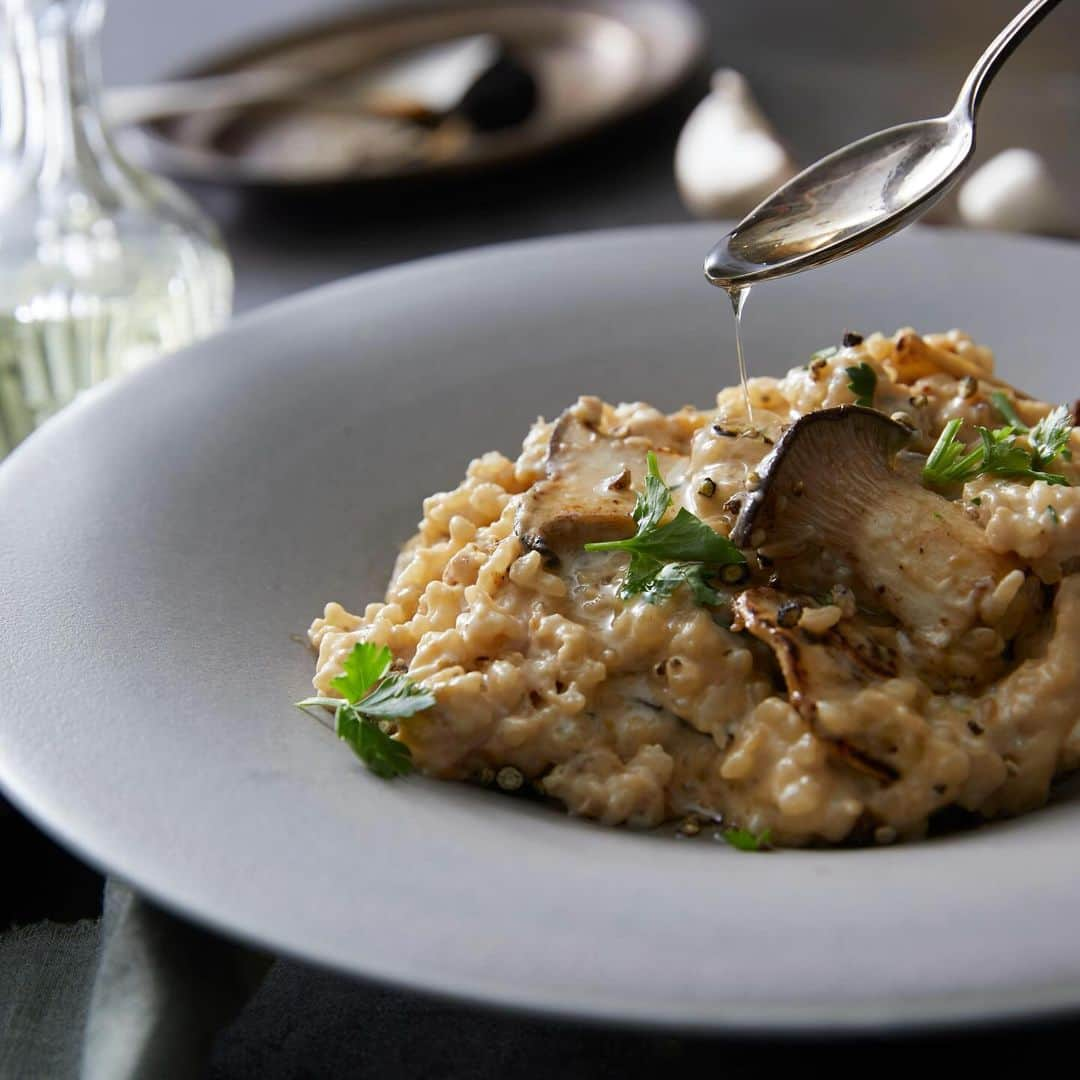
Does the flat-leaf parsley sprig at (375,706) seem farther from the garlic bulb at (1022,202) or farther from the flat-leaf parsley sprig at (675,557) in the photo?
the garlic bulb at (1022,202)

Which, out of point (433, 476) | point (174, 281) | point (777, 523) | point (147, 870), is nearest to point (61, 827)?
point (147, 870)

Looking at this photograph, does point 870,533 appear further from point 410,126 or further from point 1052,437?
point 410,126

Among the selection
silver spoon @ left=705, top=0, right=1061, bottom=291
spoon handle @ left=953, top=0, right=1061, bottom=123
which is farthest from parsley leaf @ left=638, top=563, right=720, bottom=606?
spoon handle @ left=953, top=0, right=1061, bottom=123

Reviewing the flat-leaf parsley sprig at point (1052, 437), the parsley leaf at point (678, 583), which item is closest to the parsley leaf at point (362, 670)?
the parsley leaf at point (678, 583)

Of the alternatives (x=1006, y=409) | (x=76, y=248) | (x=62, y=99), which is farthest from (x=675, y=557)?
(x=62, y=99)

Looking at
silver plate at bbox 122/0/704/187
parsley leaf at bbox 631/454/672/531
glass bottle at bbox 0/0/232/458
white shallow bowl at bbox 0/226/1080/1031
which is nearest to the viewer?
white shallow bowl at bbox 0/226/1080/1031

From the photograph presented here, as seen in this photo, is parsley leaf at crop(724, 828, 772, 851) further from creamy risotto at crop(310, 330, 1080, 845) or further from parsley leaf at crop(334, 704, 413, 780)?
parsley leaf at crop(334, 704, 413, 780)

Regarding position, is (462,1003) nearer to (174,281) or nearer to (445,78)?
(174,281)
